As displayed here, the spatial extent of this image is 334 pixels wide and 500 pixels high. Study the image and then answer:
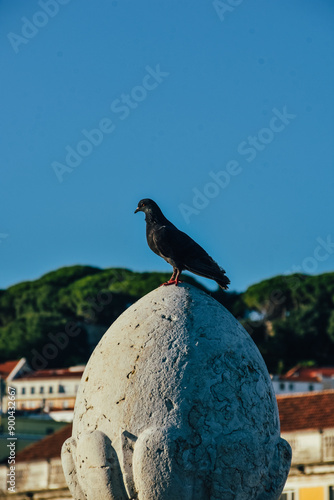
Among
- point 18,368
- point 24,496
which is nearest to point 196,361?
point 24,496

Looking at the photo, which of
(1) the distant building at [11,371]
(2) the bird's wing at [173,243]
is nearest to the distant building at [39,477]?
(2) the bird's wing at [173,243]

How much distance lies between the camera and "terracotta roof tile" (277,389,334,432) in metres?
31.7

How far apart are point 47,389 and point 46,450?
1656 inches

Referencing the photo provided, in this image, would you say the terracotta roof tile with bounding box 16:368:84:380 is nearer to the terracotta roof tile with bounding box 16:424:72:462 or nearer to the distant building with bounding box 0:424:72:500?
the terracotta roof tile with bounding box 16:424:72:462

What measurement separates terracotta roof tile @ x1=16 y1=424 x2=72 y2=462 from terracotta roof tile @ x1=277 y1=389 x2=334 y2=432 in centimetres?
660

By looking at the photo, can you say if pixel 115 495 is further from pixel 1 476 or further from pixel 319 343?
pixel 319 343

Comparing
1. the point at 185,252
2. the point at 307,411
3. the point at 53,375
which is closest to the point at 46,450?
the point at 307,411

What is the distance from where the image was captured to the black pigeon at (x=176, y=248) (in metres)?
11.1

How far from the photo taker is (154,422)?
10.2 metres

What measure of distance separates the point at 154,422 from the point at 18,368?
236ft

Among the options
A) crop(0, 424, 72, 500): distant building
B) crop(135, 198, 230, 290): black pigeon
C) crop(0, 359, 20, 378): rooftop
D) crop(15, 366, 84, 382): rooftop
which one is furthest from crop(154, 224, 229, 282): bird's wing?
crop(0, 359, 20, 378): rooftop

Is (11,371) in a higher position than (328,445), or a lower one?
higher

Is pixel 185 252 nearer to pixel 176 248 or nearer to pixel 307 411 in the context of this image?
pixel 176 248

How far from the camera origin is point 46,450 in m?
34.1
